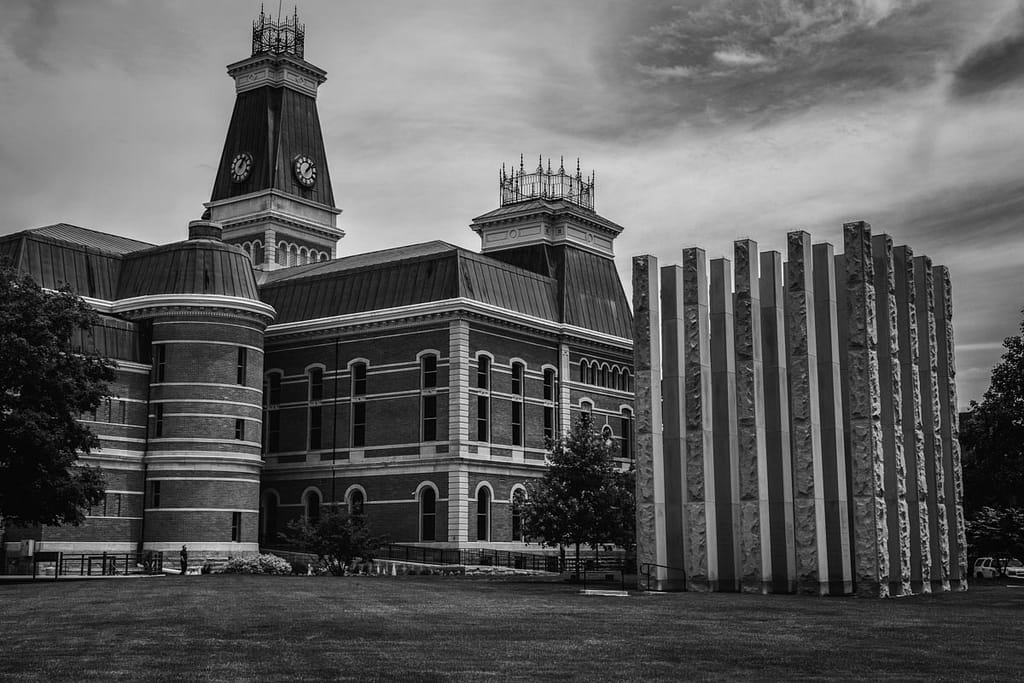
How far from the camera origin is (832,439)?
111 feet

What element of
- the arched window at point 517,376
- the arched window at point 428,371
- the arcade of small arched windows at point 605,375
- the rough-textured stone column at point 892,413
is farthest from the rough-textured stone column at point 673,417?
the arcade of small arched windows at point 605,375

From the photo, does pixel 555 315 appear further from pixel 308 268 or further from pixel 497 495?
pixel 308 268

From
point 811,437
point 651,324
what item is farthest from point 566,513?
point 811,437

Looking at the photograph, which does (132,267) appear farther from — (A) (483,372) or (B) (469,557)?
(B) (469,557)

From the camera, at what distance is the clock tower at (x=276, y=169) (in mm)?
79688

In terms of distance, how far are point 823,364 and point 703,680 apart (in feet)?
67.5

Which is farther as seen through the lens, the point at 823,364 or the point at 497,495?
the point at 497,495

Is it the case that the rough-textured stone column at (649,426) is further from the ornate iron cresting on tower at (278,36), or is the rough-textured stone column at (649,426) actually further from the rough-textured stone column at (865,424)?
the ornate iron cresting on tower at (278,36)

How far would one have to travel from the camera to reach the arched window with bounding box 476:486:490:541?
57.9 meters

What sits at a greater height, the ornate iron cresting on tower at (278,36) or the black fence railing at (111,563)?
the ornate iron cresting on tower at (278,36)

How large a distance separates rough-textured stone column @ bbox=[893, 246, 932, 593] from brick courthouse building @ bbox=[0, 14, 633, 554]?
24261 mm

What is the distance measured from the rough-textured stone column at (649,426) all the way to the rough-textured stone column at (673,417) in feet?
0.91

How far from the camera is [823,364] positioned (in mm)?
34375

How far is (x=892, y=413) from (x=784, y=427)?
10.2 feet
